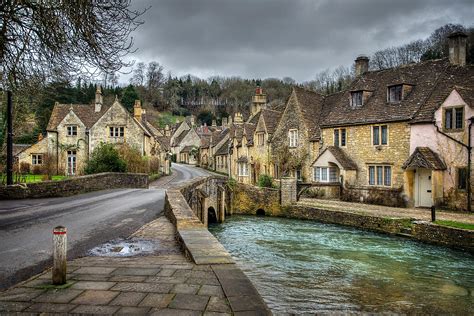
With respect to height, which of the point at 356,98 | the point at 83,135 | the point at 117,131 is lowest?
the point at 83,135

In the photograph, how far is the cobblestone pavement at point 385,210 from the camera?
68.9 ft

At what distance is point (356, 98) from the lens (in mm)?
31703

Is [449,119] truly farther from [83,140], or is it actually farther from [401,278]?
[83,140]

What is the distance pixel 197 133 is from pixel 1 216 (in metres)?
81.2

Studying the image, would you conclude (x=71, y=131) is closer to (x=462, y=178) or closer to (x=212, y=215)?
(x=212, y=215)

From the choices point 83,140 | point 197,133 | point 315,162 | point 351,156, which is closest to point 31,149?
point 83,140

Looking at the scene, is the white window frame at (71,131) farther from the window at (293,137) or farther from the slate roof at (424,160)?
the slate roof at (424,160)

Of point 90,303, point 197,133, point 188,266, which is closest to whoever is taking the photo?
point 90,303

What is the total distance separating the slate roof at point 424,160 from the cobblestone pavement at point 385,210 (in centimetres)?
283

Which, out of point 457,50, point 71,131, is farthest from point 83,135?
point 457,50

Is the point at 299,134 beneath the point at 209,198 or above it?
above

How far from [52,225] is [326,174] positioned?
23.4m

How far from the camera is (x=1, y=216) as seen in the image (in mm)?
13609

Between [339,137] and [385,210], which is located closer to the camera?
[385,210]
